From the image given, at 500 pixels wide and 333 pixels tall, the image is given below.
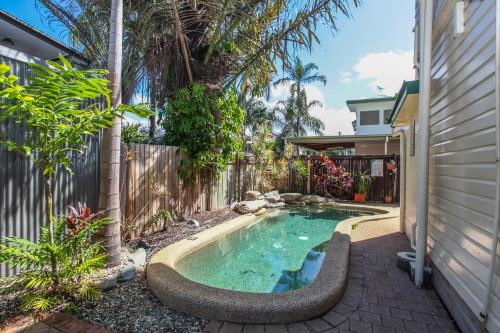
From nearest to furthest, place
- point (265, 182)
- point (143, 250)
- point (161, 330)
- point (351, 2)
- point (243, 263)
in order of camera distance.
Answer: point (161, 330) → point (143, 250) → point (243, 263) → point (351, 2) → point (265, 182)

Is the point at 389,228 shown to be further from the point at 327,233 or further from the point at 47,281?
the point at 47,281

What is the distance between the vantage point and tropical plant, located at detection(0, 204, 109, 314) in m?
2.51

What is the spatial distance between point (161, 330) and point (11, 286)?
1.52 metres

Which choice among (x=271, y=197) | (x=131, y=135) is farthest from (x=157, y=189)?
(x=271, y=197)

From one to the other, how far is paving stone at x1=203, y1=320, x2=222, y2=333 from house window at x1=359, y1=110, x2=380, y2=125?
1932 centimetres

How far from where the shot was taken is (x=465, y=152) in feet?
8.36

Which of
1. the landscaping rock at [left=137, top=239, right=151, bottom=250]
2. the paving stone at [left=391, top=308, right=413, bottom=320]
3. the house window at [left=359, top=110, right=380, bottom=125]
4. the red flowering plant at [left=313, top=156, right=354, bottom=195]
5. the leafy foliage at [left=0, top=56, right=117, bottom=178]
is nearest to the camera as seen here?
the leafy foliage at [left=0, top=56, right=117, bottom=178]

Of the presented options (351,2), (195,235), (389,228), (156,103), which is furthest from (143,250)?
(351,2)

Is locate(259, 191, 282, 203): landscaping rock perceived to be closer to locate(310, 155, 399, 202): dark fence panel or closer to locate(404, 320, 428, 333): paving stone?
locate(310, 155, 399, 202): dark fence panel

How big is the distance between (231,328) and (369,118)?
19481 millimetres

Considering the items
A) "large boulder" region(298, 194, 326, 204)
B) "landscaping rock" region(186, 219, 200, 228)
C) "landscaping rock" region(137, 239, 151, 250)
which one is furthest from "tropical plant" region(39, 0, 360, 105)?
"large boulder" region(298, 194, 326, 204)

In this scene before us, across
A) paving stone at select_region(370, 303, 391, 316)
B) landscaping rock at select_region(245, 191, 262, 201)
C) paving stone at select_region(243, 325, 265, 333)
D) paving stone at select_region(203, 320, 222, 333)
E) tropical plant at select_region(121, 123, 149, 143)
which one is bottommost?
paving stone at select_region(203, 320, 222, 333)

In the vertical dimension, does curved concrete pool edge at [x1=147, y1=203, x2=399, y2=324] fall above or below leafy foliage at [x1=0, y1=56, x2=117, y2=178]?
below

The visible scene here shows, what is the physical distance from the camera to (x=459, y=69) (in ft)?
8.82
